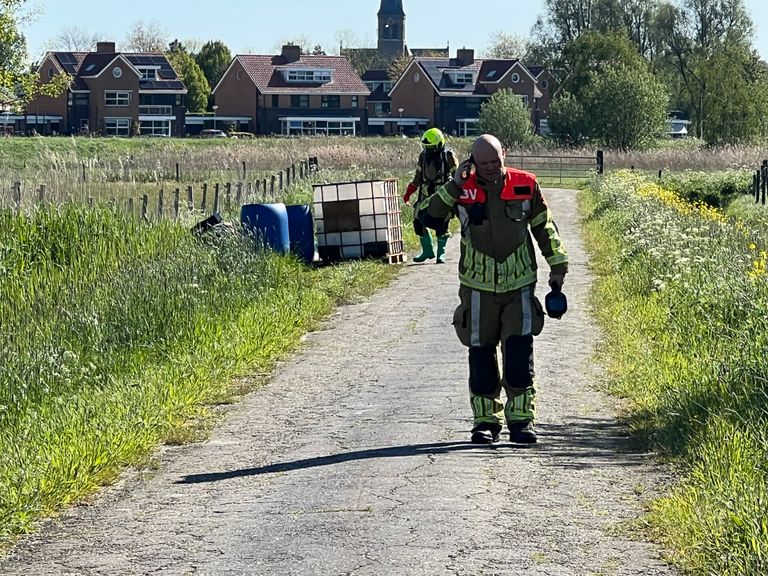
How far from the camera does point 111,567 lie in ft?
19.5

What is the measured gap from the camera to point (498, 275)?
823 centimetres

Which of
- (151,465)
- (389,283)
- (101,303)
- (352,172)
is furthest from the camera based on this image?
(352,172)

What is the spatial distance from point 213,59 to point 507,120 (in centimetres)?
6058

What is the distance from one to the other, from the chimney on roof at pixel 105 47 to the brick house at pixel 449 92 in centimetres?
2212

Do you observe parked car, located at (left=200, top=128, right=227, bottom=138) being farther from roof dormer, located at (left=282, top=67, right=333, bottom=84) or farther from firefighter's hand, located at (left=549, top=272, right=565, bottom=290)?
firefighter's hand, located at (left=549, top=272, right=565, bottom=290)

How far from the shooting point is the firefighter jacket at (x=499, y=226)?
8.14m

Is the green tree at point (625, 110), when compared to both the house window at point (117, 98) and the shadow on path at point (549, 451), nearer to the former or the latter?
the house window at point (117, 98)

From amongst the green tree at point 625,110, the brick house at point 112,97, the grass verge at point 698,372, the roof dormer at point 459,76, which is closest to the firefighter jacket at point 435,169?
the grass verge at point 698,372

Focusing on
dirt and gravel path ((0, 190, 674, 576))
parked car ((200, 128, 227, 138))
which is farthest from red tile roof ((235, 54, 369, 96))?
dirt and gravel path ((0, 190, 674, 576))

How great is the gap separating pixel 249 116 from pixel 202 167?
6274 centimetres

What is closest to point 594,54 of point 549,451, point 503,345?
point 503,345

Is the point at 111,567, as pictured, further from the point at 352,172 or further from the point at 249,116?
the point at 249,116

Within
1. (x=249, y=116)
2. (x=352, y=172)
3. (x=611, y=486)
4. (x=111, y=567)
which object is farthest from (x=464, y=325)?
(x=249, y=116)

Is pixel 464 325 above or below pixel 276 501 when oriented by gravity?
above
